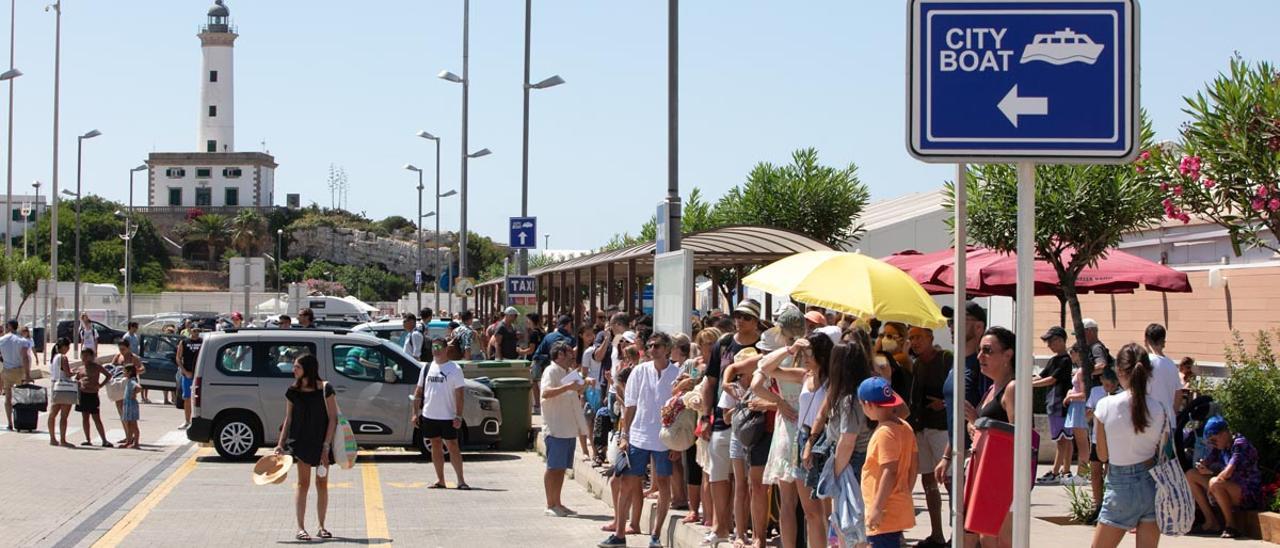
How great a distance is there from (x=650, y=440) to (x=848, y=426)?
3521 millimetres

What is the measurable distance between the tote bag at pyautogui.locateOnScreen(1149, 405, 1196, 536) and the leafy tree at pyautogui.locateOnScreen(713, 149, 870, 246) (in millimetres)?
28134

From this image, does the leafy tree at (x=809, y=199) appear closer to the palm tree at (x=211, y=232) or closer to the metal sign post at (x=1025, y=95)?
the metal sign post at (x=1025, y=95)

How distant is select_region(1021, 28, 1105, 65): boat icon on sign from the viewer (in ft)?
13.6

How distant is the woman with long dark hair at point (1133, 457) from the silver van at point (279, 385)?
1121 centimetres

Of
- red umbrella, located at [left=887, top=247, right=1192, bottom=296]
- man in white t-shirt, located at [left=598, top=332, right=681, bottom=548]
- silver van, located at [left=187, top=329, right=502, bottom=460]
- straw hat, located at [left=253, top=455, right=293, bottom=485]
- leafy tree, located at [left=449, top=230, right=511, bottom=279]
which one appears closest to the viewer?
man in white t-shirt, located at [left=598, top=332, right=681, bottom=548]

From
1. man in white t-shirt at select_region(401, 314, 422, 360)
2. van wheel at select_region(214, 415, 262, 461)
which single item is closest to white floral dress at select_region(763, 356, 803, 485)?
van wheel at select_region(214, 415, 262, 461)

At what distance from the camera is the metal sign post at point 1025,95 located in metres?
4.11

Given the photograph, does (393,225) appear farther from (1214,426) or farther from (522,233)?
(1214,426)

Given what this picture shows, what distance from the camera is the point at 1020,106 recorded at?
4.14 metres

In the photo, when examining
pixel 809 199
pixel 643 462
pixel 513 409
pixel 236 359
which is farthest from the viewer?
pixel 809 199

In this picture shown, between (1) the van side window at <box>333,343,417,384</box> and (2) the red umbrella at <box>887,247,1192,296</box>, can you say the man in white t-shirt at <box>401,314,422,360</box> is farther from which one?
(2) the red umbrella at <box>887,247,1192,296</box>

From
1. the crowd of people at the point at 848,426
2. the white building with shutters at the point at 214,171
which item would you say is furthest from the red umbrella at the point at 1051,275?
the white building with shutters at the point at 214,171

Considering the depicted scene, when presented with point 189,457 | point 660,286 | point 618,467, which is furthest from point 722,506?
point 189,457

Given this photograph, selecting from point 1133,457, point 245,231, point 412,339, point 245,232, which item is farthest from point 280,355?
point 245,231
